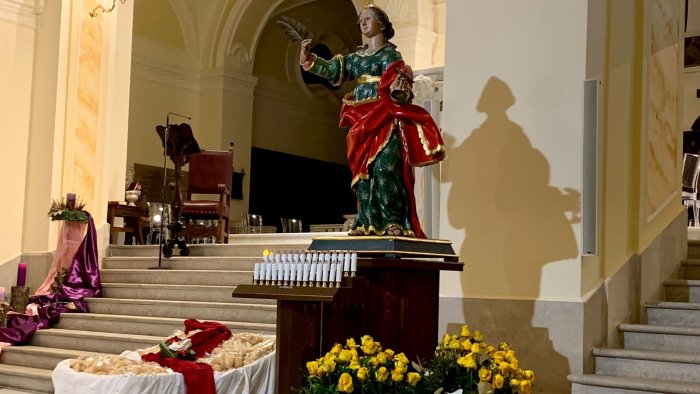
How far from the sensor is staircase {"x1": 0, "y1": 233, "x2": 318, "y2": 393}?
7.94 m

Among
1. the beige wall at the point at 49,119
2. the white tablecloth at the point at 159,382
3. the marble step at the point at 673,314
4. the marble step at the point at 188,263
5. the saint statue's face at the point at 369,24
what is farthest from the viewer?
the beige wall at the point at 49,119

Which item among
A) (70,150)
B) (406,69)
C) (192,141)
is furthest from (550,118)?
(70,150)

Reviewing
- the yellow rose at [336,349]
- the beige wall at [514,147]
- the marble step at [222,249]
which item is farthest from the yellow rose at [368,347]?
the marble step at [222,249]

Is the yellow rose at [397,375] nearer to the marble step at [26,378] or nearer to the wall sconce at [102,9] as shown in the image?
the marble step at [26,378]

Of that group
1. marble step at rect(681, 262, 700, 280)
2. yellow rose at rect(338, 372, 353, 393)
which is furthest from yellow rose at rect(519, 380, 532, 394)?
marble step at rect(681, 262, 700, 280)

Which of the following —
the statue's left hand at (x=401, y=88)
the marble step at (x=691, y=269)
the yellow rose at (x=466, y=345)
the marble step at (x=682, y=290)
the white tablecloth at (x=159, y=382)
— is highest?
the statue's left hand at (x=401, y=88)

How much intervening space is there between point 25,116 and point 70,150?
0.63 m

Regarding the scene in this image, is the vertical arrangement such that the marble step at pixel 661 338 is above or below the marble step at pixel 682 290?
below

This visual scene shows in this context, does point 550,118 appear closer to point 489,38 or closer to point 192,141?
point 489,38

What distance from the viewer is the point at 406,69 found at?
4.80 meters

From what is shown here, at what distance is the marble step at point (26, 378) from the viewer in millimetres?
7684

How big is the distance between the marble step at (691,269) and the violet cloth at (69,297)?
217 inches

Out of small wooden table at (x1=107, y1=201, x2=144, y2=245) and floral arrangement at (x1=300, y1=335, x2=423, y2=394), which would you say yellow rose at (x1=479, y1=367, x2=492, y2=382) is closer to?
floral arrangement at (x1=300, y1=335, x2=423, y2=394)

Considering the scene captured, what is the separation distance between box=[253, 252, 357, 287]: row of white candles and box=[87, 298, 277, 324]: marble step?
3184mm
